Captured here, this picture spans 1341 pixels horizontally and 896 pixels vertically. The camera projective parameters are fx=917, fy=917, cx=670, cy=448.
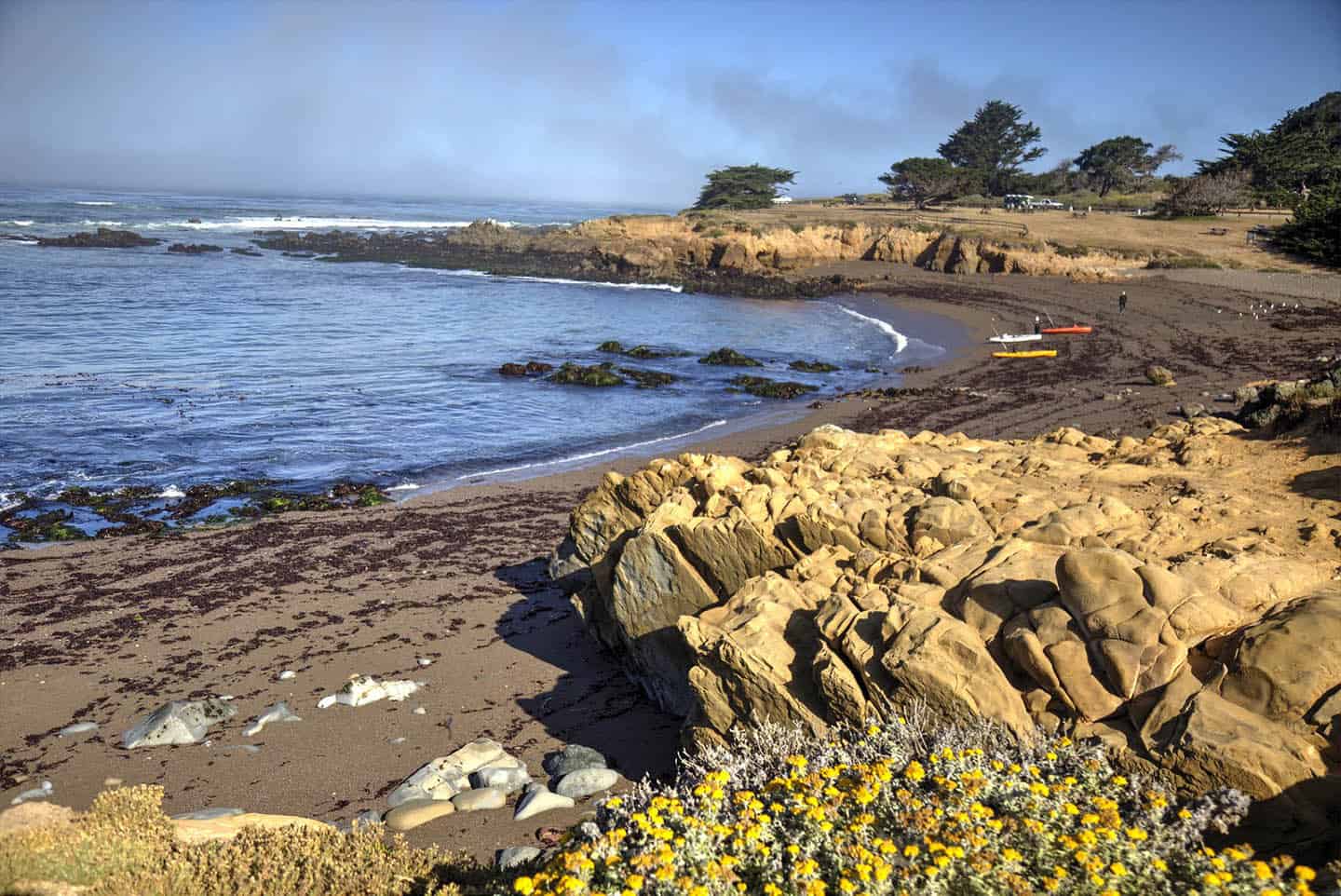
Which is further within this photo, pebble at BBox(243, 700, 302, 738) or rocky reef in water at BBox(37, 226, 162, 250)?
rocky reef in water at BBox(37, 226, 162, 250)

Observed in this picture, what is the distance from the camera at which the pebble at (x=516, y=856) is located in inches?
264

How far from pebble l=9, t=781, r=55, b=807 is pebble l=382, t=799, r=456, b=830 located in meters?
3.32

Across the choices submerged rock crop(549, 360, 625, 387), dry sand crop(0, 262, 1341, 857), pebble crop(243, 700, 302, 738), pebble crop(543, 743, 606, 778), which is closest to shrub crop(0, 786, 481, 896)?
dry sand crop(0, 262, 1341, 857)

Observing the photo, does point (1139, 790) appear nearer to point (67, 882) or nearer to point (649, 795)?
point (649, 795)

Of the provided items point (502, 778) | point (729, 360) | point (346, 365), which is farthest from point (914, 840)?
point (346, 365)

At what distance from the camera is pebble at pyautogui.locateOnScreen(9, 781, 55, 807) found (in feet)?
27.1

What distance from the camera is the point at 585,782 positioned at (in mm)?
8227

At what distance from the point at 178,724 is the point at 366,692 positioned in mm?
1849

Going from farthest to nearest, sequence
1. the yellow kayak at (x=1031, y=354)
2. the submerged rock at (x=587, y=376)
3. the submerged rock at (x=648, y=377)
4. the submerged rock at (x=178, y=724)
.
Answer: the yellow kayak at (x=1031, y=354) < the submerged rock at (x=648, y=377) < the submerged rock at (x=587, y=376) < the submerged rock at (x=178, y=724)

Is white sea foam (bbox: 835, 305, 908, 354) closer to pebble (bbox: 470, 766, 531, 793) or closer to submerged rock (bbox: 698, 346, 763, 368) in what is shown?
submerged rock (bbox: 698, 346, 763, 368)

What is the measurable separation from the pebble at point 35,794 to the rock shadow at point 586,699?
4.40 metres

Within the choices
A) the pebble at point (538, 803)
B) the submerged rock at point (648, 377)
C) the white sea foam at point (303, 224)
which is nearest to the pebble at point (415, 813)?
the pebble at point (538, 803)

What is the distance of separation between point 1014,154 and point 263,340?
8090 centimetres

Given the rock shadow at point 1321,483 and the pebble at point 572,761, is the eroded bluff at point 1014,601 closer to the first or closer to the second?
the rock shadow at point 1321,483
